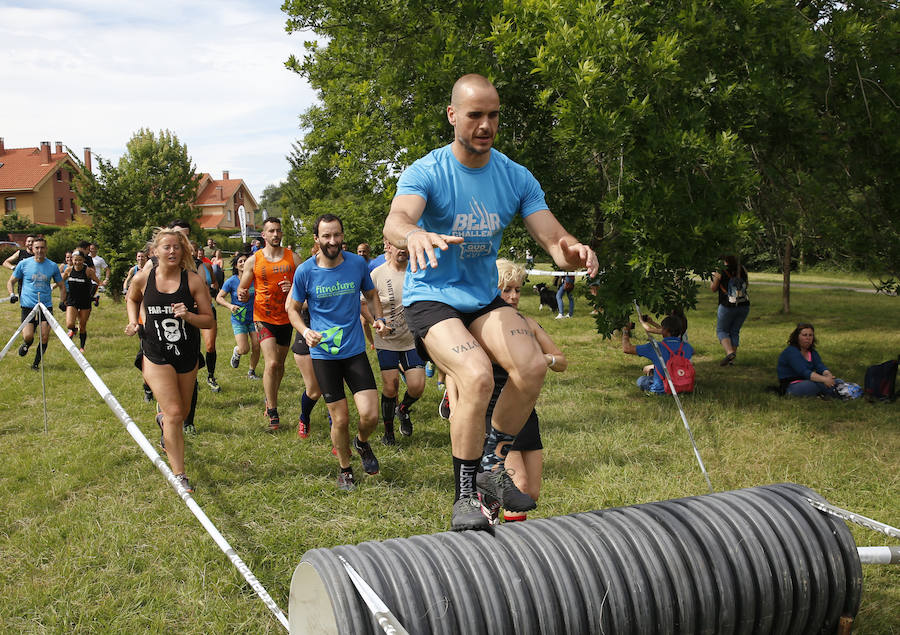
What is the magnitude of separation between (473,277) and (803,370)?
806 cm

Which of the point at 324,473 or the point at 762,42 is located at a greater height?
the point at 762,42

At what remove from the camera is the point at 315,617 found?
9.89ft

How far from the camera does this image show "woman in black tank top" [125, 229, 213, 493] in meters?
6.03

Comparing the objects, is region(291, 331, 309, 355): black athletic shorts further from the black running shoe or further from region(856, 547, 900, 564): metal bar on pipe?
region(856, 547, 900, 564): metal bar on pipe

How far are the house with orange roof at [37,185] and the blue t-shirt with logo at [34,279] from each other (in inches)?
2071

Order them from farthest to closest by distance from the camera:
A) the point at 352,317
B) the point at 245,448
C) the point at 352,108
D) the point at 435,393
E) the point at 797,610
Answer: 1. the point at 352,108
2. the point at 435,393
3. the point at 245,448
4. the point at 352,317
5. the point at 797,610

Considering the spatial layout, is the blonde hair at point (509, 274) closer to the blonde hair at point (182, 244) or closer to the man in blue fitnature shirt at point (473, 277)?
the man in blue fitnature shirt at point (473, 277)

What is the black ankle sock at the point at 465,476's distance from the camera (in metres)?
3.77

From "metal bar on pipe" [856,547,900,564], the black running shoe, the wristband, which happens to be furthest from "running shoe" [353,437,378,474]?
"metal bar on pipe" [856,547,900,564]

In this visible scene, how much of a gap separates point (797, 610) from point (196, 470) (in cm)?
537

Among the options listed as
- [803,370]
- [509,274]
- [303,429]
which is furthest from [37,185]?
[509,274]

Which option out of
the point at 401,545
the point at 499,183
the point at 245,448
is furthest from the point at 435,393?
the point at 401,545

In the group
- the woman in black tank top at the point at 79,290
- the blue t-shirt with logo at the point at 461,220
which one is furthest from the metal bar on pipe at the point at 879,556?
the woman in black tank top at the point at 79,290

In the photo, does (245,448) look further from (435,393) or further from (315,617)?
(315,617)
